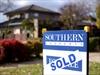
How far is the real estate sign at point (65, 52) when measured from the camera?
6824 mm

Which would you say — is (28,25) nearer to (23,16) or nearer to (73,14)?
(73,14)

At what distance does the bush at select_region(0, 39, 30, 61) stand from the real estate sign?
949cm

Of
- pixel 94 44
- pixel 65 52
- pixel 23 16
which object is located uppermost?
pixel 65 52

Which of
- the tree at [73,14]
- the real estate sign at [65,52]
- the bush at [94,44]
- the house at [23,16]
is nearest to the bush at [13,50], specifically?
the real estate sign at [65,52]

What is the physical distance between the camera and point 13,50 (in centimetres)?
1716

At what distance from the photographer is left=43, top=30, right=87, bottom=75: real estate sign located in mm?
6824

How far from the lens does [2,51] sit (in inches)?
644

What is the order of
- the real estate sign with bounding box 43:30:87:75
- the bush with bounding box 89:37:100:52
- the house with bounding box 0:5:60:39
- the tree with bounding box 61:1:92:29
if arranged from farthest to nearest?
the house with bounding box 0:5:60:39
the tree with bounding box 61:1:92:29
the bush with bounding box 89:37:100:52
the real estate sign with bounding box 43:30:87:75

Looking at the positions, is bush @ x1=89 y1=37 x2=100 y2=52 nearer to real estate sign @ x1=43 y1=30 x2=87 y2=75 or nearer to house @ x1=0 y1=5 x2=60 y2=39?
real estate sign @ x1=43 y1=30 x2=87 y2=75

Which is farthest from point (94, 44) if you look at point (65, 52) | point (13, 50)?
point (65, 52)

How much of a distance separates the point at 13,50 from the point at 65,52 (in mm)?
10281

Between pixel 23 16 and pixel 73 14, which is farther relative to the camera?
pixel 23 16

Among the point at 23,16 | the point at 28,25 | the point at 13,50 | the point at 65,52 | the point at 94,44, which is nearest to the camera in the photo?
the point at 65,52

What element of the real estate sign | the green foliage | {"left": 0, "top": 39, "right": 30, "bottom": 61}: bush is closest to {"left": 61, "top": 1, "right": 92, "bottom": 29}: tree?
the green foliage
